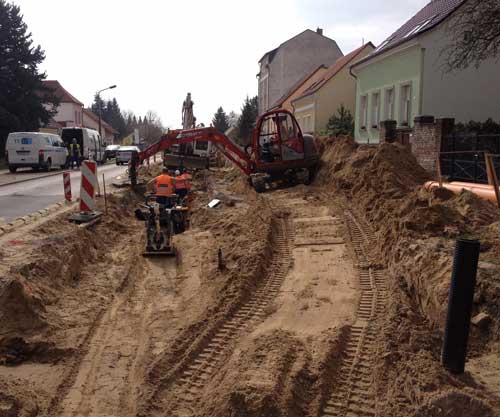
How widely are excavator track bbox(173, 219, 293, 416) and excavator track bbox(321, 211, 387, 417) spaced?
1.14 m

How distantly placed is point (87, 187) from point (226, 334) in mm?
7102

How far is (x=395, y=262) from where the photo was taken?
7051mm

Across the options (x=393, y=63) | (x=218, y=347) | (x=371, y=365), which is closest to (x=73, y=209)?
(x=218, y=347)

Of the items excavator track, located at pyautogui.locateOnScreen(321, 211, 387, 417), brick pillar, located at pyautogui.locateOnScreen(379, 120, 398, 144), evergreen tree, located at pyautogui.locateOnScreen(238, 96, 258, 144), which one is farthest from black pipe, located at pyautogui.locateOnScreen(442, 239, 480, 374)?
evergreen tree, located at pyautogui.locateOnScreen(238, 96, 258, 144)

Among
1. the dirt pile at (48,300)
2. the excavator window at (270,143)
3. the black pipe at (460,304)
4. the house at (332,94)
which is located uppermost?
the house at (332,94)

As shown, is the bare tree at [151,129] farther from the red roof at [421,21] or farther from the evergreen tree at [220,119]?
the red roof at [421,21]

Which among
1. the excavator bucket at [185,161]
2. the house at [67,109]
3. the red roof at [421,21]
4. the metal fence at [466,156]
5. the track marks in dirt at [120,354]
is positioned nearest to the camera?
the track marks in dirt at [120,354]

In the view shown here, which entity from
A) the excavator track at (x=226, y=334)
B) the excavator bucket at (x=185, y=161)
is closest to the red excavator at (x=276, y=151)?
the excavator bucket at (x=185, y=161)

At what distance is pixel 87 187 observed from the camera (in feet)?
37.6

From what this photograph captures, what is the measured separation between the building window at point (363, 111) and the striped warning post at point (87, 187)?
17.6 meters

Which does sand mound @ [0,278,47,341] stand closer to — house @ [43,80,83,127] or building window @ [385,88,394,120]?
building window @ [385,88,394,120]

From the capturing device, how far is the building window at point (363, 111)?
2609 centimetres

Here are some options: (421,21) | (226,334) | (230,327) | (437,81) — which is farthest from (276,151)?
(226,334)

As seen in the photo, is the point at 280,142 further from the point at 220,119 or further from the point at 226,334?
the point at 220,119
